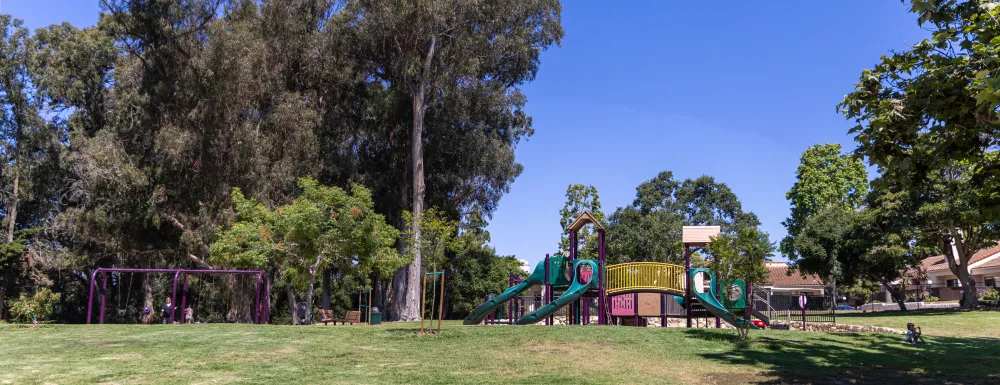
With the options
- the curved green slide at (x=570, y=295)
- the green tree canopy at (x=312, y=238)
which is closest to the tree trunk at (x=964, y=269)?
the curved green slide at (x=570, y=295)

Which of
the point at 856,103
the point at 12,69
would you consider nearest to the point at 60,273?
the point at 12,69

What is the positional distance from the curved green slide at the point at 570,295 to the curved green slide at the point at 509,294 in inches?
33.0

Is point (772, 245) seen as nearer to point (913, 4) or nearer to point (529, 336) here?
point (529, 336)

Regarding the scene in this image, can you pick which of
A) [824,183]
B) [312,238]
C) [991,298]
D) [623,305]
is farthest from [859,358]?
[824,183]

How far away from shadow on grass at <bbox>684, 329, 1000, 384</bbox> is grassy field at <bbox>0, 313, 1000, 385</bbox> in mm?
35

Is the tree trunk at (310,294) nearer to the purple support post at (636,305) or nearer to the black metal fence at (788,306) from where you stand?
the purple support post at (636,305)

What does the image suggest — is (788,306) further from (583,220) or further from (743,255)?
(743,255)

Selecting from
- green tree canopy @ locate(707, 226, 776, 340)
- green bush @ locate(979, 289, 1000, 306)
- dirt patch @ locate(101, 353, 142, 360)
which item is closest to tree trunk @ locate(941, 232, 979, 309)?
green bush @ locate(979, 289, 1000, 306)

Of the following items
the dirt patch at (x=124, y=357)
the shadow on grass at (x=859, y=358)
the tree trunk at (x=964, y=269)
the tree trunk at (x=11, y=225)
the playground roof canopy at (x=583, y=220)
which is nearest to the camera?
the shadow on grass at (x=859, y=358)

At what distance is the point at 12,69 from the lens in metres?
37.2

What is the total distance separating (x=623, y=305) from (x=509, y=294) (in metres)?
4.52

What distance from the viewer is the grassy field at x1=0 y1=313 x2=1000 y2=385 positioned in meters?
11.5

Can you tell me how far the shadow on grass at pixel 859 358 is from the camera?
11.9 m

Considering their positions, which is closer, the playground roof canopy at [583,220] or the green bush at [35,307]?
the playground roof canopy at [583,220]
